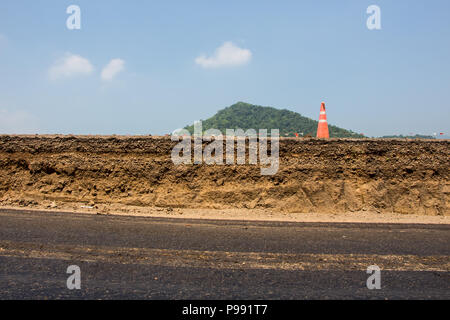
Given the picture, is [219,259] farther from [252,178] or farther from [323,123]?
[323,123]

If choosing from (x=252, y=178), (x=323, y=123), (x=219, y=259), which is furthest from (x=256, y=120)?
(x=219, y=259)

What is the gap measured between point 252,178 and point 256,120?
214 feet

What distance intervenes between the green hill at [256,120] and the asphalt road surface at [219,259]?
46.3m

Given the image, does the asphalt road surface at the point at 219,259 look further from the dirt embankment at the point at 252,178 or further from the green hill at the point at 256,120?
the green hill at the point at 256,120

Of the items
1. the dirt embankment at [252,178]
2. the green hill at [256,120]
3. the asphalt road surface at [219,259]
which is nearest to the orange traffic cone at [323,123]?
the dirt embankment at [252,178]

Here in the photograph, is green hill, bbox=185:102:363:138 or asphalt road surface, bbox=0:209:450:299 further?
green hill, bbox=185:102:363:138

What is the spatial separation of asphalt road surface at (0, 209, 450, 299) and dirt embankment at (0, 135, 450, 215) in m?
1.64

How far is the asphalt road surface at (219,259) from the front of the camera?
3.19m

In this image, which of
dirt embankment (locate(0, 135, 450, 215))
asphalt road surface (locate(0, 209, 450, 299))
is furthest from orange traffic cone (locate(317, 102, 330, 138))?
asphalt road surface (locate(0, 209, 450, 299))

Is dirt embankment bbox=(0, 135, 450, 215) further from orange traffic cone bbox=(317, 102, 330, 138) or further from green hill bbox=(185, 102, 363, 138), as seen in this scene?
green hill bbox=(185, 102, 363, 138)

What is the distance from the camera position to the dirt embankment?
775cm

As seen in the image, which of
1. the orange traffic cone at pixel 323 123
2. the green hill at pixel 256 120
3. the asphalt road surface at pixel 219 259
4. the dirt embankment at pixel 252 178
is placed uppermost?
the green hill at pixel 256 120

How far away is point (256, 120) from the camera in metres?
72.3
